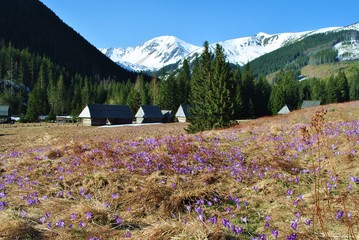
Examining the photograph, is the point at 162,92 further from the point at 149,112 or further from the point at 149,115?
the point at 149,115

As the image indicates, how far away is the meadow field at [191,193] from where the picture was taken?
3947 millimetres

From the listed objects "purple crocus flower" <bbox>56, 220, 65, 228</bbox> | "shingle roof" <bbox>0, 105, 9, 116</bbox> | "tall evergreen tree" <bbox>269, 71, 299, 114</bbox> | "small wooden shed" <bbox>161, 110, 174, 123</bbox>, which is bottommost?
"purple crocus flower" <bbox>56, 220, 65, 228</bbox>

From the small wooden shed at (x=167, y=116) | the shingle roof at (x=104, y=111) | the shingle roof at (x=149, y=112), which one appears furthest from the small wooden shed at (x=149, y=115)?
the shingle roof at (x=104, y=111)

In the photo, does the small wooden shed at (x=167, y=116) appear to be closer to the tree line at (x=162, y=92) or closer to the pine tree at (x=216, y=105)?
the tree line at (x=162, y=92)

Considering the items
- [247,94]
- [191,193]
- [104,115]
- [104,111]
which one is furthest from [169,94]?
[191,193]

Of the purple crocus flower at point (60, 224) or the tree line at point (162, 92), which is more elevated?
the tree line at point (162, 92)

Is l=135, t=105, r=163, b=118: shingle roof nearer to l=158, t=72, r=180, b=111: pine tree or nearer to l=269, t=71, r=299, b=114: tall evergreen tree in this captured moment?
l=158, t=72, r=180, b=111: pine tree

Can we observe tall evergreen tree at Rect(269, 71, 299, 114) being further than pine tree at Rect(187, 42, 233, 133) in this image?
Yes

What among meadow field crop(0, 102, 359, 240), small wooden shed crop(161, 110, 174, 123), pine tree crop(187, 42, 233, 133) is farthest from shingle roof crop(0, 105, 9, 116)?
meadow field crop(0, 102, 359, 240)

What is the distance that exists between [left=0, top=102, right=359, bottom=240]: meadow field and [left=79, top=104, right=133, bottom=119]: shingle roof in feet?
254

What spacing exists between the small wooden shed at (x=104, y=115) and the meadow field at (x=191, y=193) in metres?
76.9

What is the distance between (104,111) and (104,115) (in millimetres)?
1546

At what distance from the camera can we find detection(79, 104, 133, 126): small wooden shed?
84.2 meters

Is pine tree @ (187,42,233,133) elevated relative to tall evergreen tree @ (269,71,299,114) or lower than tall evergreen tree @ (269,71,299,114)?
lower
